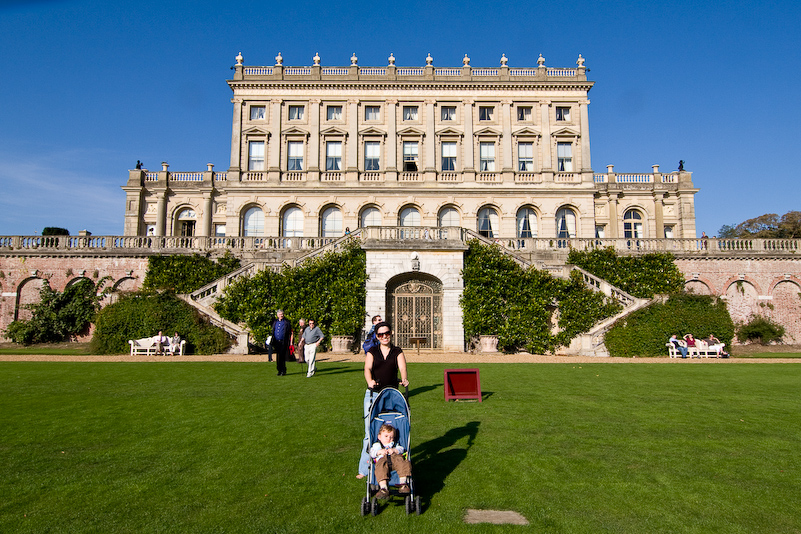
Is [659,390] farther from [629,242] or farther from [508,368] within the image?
[629,242]

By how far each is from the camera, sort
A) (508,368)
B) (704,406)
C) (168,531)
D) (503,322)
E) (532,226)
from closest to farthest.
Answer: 1. (168,531)
2. (704,406)
3. (508,368)
4. (503,322)
5. (532,226)

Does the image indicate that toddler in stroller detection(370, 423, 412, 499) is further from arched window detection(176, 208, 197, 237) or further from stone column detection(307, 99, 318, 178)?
arched window detection(176, 208, 197, 237)

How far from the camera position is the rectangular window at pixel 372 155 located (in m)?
39.1

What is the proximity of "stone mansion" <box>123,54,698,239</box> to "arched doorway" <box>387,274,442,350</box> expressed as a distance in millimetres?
12789

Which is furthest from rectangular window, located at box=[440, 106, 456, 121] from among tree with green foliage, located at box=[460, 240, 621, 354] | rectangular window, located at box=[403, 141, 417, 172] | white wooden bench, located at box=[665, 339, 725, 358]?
white wooden bench, located at box=[665, 339, 725, 358]

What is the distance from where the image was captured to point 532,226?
38031mm

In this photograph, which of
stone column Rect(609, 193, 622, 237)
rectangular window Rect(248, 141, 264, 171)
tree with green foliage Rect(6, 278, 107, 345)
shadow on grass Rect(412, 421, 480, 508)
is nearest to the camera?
shadow on grass Rect(412, 421, 480, 508)

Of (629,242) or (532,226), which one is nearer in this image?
(629,242)

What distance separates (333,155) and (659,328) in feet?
83.6

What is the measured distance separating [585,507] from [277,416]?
5711mm

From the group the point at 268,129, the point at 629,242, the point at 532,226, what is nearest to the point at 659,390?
the point at 629,242

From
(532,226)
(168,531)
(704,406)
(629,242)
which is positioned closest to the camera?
(168,531)

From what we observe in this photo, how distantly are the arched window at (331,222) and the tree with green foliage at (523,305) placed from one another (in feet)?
49.6

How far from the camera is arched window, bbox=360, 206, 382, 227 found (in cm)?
3753
